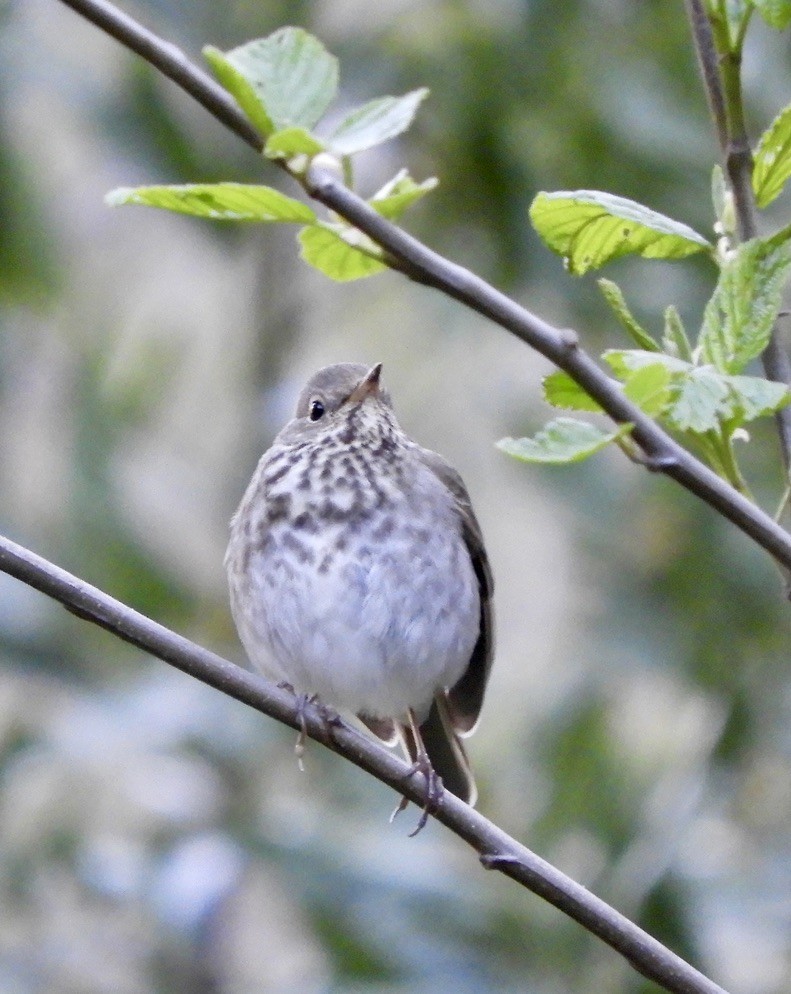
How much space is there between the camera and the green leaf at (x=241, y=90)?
1.09 metres

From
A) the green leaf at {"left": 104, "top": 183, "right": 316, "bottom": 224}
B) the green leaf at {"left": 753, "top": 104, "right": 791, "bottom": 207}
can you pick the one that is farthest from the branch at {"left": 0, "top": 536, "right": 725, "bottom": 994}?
the green leaf at {"left": 753, "top": 104, "right": 791, "bottom": 207}

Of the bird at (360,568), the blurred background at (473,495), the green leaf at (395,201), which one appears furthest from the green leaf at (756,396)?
the blurred background at (473,495)

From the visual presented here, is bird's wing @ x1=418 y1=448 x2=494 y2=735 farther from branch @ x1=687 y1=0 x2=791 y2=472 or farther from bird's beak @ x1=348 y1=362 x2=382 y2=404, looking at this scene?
branch @ x1=687 y1=0 x2=791 y2=472

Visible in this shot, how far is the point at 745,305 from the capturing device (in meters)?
1.17

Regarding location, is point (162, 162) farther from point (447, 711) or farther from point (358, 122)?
point (358, 122)

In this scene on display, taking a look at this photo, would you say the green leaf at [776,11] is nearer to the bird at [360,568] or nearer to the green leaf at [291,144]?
the green leaf at [291,144]

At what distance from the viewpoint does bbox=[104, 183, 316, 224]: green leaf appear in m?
1.13

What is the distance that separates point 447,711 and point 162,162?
5.99 ft

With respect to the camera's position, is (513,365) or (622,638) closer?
(622,638)

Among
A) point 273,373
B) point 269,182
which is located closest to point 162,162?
point 269,182

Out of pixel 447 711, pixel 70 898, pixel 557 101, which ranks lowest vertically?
pixel 70 898

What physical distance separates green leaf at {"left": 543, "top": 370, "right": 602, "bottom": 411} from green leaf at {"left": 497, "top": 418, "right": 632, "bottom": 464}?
0.19ft

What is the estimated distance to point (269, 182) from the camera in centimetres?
438

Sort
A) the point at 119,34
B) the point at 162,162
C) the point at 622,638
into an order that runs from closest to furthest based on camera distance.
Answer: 1. the point at 119,34
2. the point at 622,638
3. the point at 162,162
